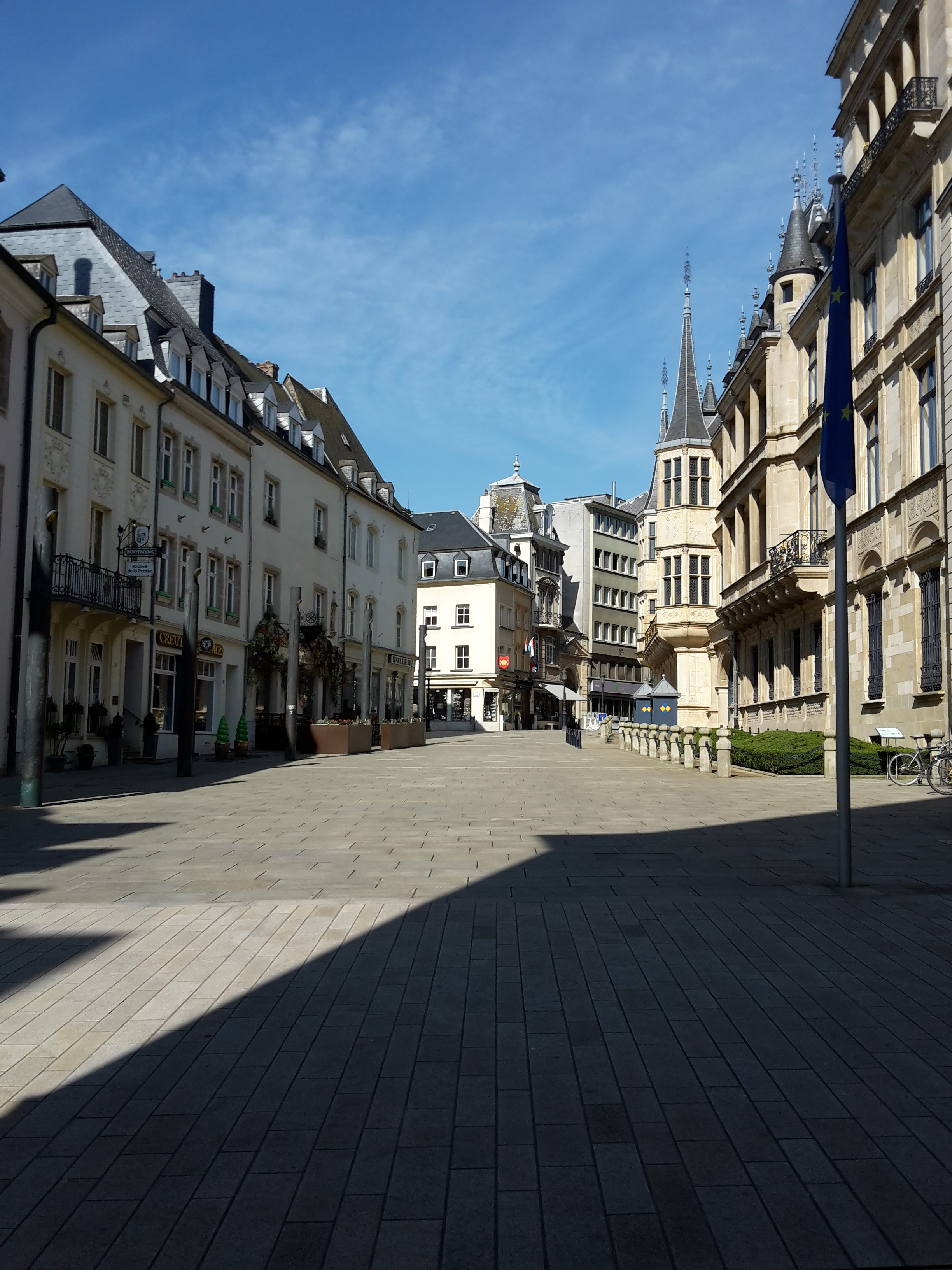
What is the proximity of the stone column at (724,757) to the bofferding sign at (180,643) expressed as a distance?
15551 mm

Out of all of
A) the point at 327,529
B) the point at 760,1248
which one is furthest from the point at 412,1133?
the point at 327,529

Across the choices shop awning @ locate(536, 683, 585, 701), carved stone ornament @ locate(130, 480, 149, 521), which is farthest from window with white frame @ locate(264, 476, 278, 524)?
shop awning @ locate(536, 683, 585, 701)

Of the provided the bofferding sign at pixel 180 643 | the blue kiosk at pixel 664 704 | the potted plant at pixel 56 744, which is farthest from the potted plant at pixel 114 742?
the blue kiosk at pixel 664 704

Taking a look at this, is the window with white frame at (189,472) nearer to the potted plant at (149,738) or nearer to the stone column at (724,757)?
the potted plant at (149,738)

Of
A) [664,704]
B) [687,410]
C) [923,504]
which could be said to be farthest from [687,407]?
[923,504]

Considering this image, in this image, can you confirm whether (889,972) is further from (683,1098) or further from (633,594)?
(633,594)

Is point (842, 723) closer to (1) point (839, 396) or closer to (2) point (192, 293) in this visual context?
(1) point (839, 396)

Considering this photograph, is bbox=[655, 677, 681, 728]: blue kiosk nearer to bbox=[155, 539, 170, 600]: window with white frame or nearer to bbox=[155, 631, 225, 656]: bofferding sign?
bbox=[155, 631, 225, 656]: bofferding sign

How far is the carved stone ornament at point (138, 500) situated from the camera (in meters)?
28.9

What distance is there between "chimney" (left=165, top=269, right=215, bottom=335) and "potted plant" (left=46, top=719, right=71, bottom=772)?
61.7 feet

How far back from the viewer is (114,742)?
26.5 m

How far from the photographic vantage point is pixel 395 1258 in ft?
9.84

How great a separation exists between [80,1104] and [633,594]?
104920mm

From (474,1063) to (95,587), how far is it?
75.8 ft
